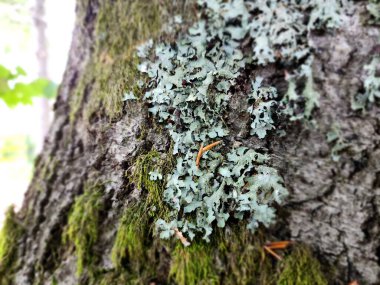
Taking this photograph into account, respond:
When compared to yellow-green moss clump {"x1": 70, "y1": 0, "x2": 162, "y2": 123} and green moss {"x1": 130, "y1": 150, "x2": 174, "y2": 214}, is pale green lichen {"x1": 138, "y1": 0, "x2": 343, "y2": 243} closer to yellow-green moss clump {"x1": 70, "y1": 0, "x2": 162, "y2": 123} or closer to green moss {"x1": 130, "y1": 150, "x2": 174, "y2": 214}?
green moss {"x1": 130, "y1": 150, "x2": 174, "y2": 214}

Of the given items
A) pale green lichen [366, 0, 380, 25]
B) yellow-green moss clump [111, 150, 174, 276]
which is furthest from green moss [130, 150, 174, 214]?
pale green lichen [366, 0, 380, 25]

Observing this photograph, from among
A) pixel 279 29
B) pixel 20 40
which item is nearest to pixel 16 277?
pixel 279 29

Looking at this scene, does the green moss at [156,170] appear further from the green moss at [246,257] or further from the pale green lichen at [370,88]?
the pale green lichen at [370,88]

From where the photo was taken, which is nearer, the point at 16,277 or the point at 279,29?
the point at 279,29

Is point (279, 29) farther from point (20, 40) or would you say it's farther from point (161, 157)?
point (20, 40)

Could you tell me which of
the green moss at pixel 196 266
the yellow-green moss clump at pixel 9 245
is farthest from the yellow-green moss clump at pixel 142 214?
the yellow-green moss clump at pixel 9 245

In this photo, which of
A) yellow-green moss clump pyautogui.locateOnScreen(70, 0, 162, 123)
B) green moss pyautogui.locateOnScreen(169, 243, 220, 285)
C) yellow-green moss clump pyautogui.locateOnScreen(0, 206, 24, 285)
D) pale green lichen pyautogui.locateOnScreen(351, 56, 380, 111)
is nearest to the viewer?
pale green lichen pyautogui.locateOnScreen(351, 56, 380, 111)
